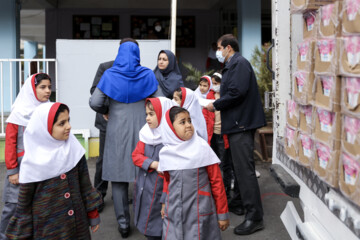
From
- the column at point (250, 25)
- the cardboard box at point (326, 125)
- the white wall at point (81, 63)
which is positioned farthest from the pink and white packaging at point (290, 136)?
the column at point (250, 25)

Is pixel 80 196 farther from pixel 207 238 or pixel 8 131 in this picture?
pixel 8 131

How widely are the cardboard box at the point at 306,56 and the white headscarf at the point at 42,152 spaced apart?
1.39 m

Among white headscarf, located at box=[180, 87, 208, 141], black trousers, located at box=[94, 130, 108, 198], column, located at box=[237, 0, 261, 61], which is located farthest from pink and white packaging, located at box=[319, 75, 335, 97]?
column, located at box=[237, 0, 261, 61]

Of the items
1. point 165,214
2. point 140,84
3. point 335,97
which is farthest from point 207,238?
point 140,84

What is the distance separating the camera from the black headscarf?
462cm

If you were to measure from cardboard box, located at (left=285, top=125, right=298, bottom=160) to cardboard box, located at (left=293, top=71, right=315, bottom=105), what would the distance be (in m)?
0.20

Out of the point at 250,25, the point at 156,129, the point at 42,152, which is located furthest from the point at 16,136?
the point at 250,25

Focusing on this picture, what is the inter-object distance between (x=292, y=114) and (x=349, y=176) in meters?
0.77

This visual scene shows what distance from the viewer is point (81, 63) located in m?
7.15

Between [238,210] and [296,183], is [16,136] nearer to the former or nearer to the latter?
[296,183]

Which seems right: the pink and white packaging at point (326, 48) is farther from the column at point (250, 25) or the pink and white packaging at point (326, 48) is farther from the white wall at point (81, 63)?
the column at point (250, 25)

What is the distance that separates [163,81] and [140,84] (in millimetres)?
805

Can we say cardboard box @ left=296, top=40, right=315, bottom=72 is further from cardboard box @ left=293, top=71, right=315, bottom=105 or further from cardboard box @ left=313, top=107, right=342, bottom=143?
cardboard box @ left=313, top=107, right=342, bottom=143

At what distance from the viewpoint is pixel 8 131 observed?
11.2 ft
